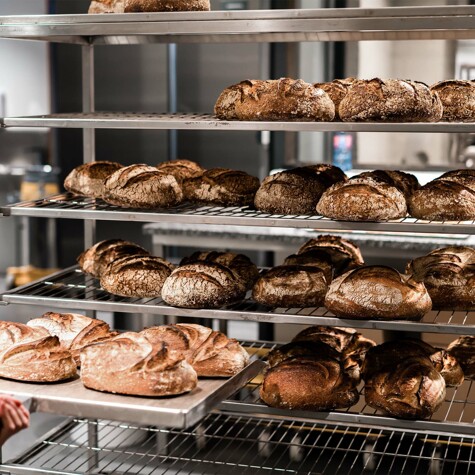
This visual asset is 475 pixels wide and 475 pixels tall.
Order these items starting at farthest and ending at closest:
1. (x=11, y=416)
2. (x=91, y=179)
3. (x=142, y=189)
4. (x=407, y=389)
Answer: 1. (x=91, y=179)
2. (x=142, y=189)
3. (x=407, y=389)
4. (x=11, y=416)

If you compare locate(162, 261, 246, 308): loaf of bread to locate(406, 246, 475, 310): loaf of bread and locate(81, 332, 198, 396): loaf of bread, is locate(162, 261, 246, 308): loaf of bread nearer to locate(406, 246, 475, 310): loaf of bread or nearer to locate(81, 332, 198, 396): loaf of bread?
locate(81, 332, 198, 396): loaf of bread

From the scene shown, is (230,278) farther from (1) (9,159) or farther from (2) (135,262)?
(1) (9,159)

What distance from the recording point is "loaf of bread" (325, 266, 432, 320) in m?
3.00

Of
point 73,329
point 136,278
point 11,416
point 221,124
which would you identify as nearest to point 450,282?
point 221,124

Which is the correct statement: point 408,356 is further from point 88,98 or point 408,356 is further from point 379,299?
point 88,98

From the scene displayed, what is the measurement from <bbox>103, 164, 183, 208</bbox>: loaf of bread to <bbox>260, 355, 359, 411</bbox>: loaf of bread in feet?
2.36

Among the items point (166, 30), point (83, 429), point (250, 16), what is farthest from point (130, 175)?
point (83, 429)

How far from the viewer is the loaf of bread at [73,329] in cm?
322

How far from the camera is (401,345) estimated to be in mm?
3314

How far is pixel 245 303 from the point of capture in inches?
133

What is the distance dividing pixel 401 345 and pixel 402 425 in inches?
14.8

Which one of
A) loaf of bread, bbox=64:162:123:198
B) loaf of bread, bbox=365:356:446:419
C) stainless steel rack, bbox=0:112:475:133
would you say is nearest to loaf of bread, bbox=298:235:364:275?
loaf of bread, bbox=365:356:446:419

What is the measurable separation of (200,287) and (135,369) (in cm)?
50

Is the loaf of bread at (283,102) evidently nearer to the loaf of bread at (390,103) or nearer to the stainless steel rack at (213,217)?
the loaf of bread at (390,103)
